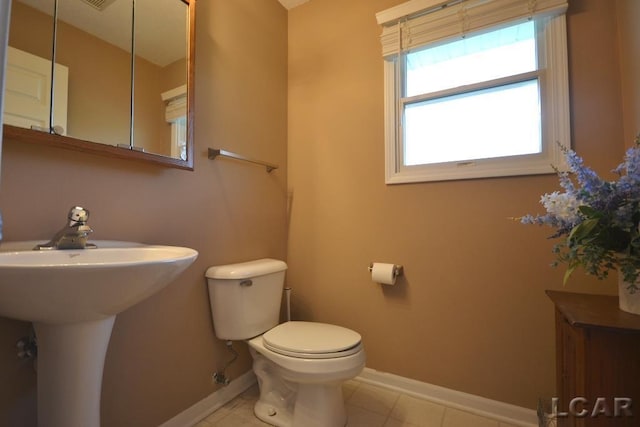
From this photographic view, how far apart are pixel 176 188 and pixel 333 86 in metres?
1.14

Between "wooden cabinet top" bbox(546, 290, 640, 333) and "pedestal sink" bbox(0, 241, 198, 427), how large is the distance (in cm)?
110

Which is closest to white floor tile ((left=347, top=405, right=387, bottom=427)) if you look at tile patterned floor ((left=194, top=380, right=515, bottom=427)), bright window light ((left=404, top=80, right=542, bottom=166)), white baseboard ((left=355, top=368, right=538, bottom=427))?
tile patterned floor ((left=194, top=380, right=515, bottom=427))

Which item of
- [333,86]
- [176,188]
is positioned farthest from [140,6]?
[333,86]

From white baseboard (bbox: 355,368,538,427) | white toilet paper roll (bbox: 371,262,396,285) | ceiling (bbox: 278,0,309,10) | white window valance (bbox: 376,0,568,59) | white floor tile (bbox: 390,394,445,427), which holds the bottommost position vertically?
white floor tile (bbox: 390,394,445,427)

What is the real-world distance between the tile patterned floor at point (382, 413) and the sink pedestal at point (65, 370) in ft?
2.22

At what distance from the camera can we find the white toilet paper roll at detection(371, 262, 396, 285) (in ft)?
4.90

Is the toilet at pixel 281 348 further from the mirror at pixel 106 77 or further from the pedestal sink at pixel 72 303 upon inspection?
the mirror at pixel 106 77

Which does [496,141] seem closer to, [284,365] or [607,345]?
[607,345]

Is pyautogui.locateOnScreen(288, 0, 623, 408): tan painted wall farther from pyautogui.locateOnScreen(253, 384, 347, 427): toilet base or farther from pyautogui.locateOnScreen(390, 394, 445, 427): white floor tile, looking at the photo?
pyautogui.locateOnScreen(253, 384, 347, 427): toilet base

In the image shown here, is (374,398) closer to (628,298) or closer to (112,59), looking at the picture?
(628,298)

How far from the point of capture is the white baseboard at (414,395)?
1.27 meters

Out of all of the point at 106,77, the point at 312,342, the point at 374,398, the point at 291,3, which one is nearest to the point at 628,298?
the point at 312,342

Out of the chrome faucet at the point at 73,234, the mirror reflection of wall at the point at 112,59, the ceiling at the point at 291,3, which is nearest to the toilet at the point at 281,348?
the chrome faucet at the point at 73,234

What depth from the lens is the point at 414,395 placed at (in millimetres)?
1500
